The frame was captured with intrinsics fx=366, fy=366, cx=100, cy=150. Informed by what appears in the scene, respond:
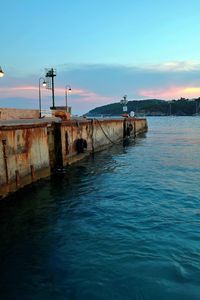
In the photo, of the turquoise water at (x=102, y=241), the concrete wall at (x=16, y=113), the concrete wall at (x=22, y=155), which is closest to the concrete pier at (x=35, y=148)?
the concrete wall at (x=22, y=155)

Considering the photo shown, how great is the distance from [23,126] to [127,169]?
7.66 m

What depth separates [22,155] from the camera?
15055mm

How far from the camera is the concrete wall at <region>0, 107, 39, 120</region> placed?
74.5 feet

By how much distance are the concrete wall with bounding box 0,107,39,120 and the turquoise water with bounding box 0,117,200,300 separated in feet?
25.6

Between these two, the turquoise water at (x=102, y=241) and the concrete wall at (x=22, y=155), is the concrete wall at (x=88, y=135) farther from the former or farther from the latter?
the turquoise water at (x=102, y=241)

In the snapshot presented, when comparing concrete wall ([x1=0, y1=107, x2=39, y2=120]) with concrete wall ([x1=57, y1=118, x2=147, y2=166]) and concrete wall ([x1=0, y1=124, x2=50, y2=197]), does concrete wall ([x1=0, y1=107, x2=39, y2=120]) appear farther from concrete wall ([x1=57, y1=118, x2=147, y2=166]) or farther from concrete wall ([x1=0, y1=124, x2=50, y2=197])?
concrete wall ([x1=0, y1=124, x2=50, y2=197])

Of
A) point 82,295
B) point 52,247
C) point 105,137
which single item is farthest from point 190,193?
point 105,137

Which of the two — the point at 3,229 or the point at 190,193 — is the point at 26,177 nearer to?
the point at 3,229

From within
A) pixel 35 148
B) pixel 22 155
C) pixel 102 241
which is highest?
pixel 35 148

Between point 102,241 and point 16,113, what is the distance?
56.8ft

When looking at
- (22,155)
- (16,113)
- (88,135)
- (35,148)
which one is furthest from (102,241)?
(88,135)

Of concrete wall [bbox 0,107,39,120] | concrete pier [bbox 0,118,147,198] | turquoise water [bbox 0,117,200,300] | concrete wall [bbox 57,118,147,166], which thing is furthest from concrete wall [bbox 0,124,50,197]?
concrete wall [bbox 0,107,39,120]

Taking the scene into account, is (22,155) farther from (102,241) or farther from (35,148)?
(102,241)

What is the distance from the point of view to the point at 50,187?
1571 cm
